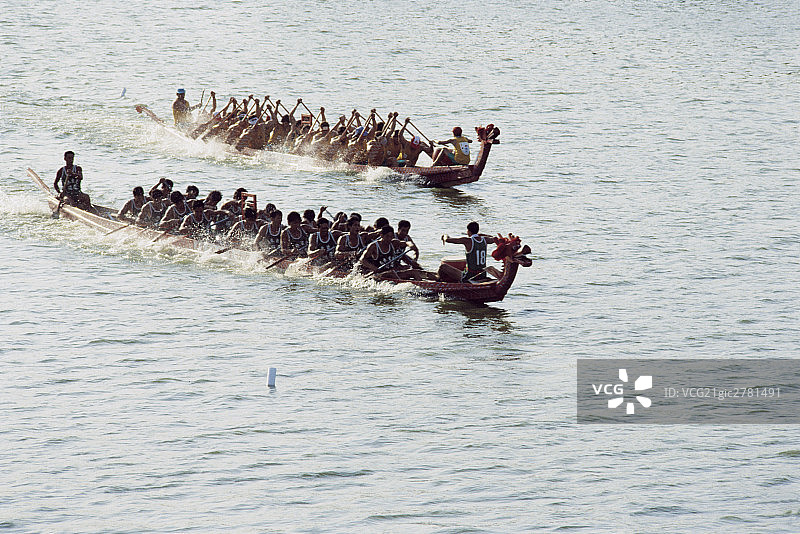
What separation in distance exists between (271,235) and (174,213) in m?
3.00

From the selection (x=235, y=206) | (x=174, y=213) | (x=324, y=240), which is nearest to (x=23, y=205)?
(x=174, y=213)

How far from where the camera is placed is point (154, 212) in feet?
88.7

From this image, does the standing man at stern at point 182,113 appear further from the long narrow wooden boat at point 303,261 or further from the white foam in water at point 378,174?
Result: the long narrow wooden boat at point 303,261

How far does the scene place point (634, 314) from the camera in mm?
23219

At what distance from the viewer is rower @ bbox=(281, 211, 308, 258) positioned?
24.6 m

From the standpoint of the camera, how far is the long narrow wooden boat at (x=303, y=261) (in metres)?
21.5

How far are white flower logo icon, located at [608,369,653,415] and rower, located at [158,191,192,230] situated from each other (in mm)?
11897

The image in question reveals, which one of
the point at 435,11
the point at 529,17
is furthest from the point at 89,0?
the point at 529,17

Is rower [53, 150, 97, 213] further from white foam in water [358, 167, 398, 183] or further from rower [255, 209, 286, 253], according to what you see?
white foam in water [358, 167, 398, 183]

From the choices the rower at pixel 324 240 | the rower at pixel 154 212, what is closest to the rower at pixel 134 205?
the rower at pixel 154 212

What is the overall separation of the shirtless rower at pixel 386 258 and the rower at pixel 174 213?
551 centimetres

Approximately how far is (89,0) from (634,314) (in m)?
61.7

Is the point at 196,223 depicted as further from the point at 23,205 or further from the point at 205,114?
the point at 205,114

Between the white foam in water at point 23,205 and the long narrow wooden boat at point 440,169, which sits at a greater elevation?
the long narrow wooden boat at point 440,169
